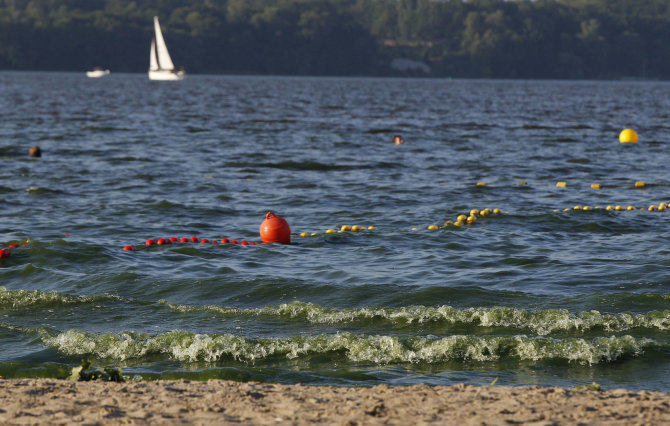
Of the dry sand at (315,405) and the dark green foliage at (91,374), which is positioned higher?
the dry sand at (315,405)

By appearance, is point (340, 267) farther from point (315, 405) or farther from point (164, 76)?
point (164, 76)

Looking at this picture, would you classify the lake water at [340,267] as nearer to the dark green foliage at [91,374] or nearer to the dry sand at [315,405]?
the dark green foliage at [91,374]

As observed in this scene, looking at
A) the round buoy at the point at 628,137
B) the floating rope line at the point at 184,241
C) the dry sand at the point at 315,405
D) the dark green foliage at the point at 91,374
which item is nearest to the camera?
the dry sand at the point at 315,405

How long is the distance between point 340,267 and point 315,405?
772 cm

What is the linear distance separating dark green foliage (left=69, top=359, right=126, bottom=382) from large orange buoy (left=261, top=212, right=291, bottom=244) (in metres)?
7.99

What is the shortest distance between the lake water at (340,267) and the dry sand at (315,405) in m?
1.25

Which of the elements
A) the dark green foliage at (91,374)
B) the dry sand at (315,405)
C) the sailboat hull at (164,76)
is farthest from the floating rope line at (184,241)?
the sailboat hull at (164,76)

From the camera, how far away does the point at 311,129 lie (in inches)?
1784

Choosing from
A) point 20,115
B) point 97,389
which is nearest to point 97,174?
point 97,389

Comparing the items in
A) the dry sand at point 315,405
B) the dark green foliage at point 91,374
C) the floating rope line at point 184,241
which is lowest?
the floating rope line at point 184,241

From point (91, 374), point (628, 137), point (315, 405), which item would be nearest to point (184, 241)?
point (91, 374)

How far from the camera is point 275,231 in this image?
17688 mm

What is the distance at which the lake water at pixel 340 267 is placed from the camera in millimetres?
11195

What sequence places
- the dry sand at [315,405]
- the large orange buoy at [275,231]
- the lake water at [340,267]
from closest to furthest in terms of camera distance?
1. the dry sand at [315,405]
2. the lake water at [340,267]
3. the large orange buoy at [275,231]
